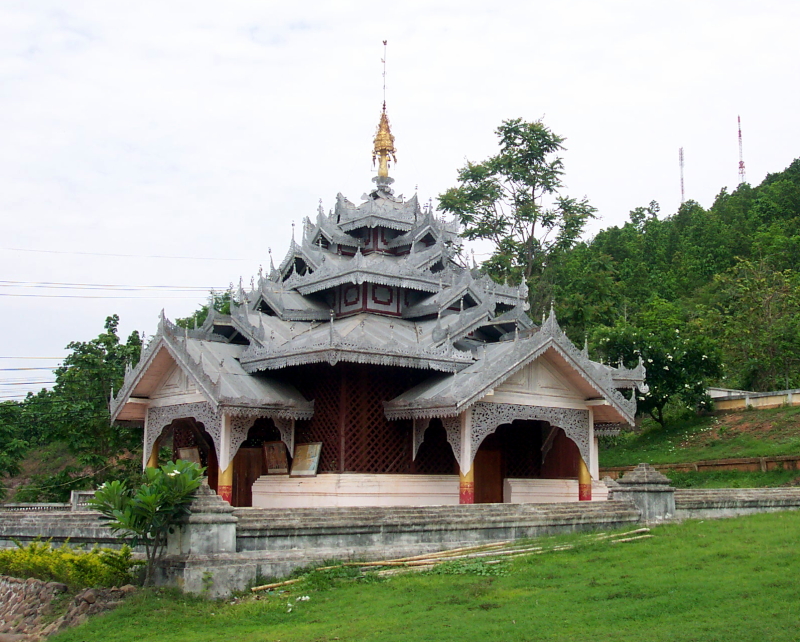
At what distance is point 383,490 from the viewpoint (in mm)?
21359

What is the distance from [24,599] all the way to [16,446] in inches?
802

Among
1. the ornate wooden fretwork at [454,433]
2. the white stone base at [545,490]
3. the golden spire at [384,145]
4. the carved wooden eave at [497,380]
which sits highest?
the golden spire at [384,145]

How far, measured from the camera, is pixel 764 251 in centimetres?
6059

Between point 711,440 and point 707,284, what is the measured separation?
97.1ft

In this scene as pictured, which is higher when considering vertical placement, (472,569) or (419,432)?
(419,432)

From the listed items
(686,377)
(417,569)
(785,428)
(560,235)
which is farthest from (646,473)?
(560,235)

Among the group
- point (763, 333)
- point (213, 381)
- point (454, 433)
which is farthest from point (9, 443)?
point (763, 333)

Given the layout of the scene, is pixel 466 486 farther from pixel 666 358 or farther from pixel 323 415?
pixel 666 358

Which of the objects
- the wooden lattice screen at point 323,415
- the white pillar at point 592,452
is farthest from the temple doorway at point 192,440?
the white pillar at point 592,452

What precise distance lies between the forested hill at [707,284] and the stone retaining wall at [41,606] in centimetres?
2842

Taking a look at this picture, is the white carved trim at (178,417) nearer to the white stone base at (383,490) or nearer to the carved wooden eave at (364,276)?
the white stone base at (383,490)

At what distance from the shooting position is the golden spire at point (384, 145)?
29.0 m

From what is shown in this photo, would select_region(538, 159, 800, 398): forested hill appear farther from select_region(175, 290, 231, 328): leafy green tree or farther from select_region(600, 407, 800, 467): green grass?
select_region(175, 290, 231, 328): leafy green tree

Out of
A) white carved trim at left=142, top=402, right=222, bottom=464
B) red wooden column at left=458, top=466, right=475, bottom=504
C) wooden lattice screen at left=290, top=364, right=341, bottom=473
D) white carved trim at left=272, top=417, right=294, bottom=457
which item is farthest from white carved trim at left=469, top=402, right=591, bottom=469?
white carved trim at left=142, top=402, right=222, bottom=464
